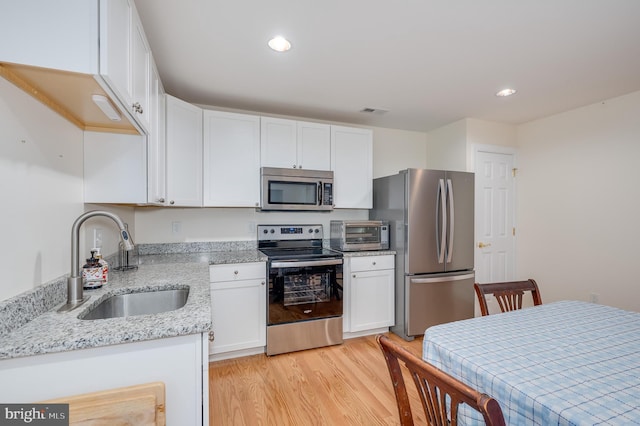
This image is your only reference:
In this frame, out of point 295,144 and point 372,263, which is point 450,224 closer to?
point 372,263

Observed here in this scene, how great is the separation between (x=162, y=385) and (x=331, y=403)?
1356 mm

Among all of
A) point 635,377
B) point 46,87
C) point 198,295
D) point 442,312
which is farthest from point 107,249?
point 442,312

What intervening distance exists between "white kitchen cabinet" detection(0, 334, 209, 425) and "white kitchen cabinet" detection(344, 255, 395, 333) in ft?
6.20

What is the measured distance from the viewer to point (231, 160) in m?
2.71

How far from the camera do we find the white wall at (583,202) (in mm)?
2631

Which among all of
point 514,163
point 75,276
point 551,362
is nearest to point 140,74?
point 75,276

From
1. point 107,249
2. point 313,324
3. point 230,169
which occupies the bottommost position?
point 313,324

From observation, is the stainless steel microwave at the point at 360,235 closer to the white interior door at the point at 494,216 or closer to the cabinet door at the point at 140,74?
the white interior door at the point at 494,216

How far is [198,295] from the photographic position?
140cm

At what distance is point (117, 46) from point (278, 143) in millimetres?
1814

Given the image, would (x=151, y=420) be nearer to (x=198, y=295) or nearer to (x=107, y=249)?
(x=198, y=295)

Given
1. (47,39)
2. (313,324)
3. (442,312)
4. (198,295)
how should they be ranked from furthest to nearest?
(442,312), (313,324), (198,295), (47,39)

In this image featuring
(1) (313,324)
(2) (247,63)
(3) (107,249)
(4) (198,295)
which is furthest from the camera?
(1) (313,324)

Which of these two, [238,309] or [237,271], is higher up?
[237,271]
